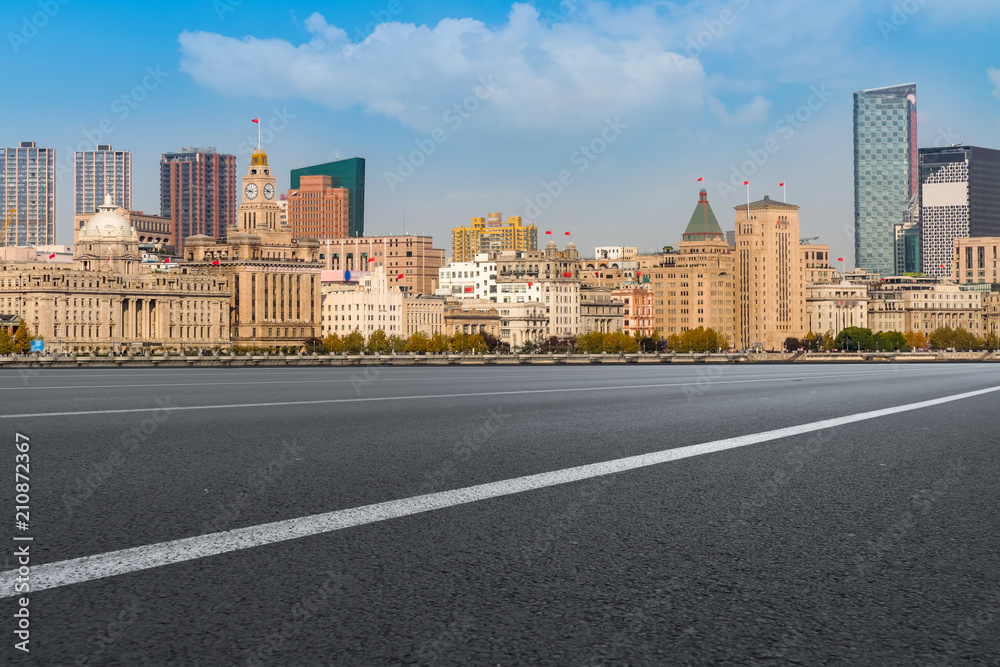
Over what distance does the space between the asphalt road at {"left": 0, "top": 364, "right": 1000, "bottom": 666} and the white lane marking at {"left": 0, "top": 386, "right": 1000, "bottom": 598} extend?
0.18 ft

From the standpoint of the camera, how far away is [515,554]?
762 cm

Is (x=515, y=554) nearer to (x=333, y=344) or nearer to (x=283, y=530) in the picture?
(x=283, y=530)

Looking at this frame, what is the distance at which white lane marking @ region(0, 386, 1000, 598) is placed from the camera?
693 centimetres

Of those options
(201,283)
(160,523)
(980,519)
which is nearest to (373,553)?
(160,523)

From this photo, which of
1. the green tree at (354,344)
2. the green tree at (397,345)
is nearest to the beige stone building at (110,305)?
the green tree at (354,344)

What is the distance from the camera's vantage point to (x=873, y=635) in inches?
230

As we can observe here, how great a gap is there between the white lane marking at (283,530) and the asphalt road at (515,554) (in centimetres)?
6

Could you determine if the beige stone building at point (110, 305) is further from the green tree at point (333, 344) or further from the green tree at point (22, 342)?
the green tree at point (333, 344)

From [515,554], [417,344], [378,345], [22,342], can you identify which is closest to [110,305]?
[22,342]

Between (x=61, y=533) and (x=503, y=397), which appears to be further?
(x=503, y=397)

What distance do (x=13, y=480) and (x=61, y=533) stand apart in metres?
3.23

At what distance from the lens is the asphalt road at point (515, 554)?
570cm

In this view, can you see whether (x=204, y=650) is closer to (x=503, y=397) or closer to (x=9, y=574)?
(x=9, y=574)

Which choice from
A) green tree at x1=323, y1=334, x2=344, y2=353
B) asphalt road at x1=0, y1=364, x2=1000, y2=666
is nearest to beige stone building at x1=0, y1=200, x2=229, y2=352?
green tree at x1=323, y1=334, x2=344, y2=353
